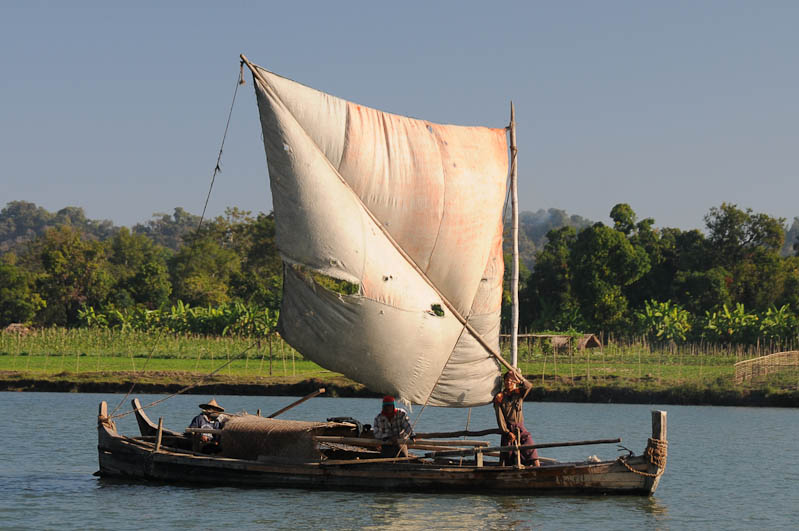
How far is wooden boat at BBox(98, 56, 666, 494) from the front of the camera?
1908 cm

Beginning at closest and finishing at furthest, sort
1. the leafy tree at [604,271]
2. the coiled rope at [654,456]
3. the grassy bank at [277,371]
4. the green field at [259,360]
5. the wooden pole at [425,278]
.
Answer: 1. the coiled rope at [654,456]
2. the wooden pole at [425,278]
3. the grassy bank at [277,371]
4. the green field at [259,360]
5. the leafy tree at [604,271]

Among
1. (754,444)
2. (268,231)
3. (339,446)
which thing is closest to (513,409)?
(339,446)

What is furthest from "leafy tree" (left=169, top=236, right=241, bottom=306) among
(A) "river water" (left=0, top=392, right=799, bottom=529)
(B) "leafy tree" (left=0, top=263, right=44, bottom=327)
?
(A) "river water" (left=0, top=392, right=799, bottom=529)

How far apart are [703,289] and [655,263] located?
5.62 m

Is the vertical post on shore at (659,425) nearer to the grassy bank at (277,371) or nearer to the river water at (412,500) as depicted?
the river water at (412,500)

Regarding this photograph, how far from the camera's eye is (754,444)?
31.4 m

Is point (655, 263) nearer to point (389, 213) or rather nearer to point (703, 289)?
point (703, 289)

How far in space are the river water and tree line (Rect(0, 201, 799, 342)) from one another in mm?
28354

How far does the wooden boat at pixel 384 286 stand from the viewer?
62.6ft

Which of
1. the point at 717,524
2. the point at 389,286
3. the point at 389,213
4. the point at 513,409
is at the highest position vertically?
the point at 389,213

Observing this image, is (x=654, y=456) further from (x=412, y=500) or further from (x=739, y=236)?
(x=739, y=236)

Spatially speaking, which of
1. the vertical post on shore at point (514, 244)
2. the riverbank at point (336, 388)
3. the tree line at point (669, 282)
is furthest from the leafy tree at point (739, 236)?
the vertical post on shore at point (514, 244)

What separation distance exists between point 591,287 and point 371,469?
4568 centimetres

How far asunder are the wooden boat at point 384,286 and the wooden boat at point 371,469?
26mm
